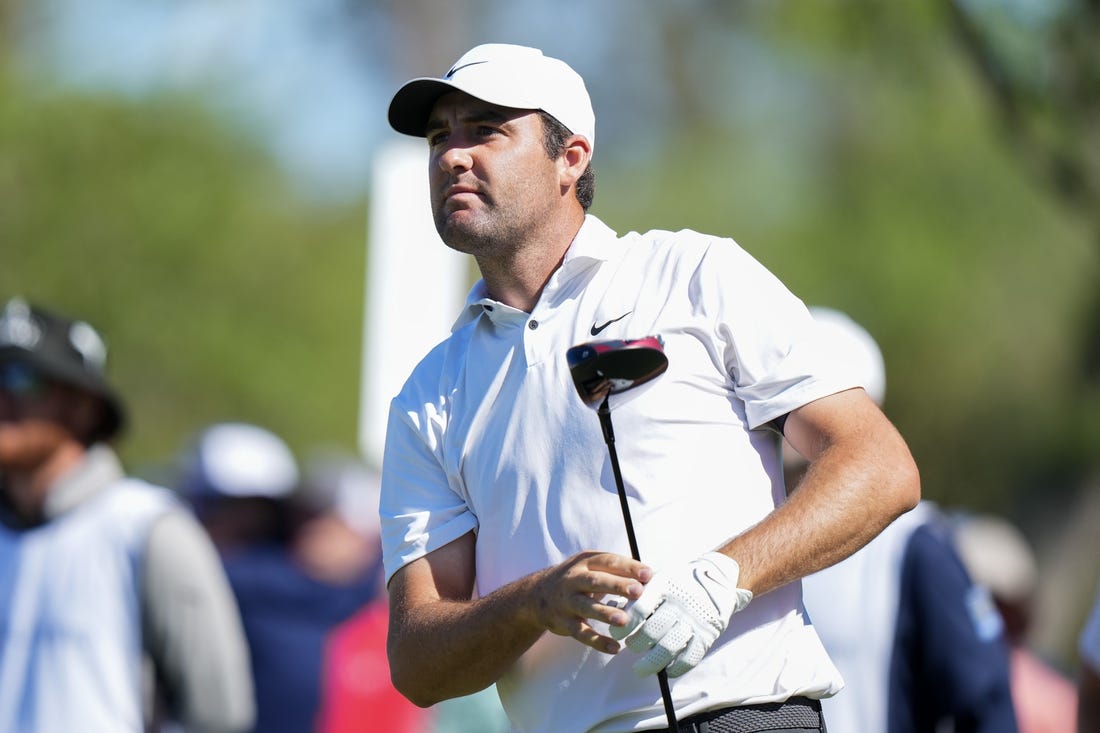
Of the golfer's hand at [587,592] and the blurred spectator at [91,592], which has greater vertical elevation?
the golfer's hand at [587,592]

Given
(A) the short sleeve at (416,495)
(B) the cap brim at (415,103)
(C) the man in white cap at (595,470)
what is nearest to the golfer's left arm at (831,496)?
(C) the man in white cap at (595,470)

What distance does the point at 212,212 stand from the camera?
69.9 feet

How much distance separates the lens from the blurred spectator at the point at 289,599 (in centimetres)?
845

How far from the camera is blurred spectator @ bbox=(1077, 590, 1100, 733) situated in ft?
17.0

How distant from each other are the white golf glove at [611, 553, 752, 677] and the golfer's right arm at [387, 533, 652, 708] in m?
0.03

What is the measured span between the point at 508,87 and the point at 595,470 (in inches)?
40.0

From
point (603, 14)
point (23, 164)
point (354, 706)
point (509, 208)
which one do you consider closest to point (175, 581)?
point (509, 208)

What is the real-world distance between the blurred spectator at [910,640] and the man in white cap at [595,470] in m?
1.60

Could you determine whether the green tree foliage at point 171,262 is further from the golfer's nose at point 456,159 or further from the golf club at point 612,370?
the golf club at point 612,370

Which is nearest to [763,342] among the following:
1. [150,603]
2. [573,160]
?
[573,160]

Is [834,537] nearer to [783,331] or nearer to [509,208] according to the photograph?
[783,331]

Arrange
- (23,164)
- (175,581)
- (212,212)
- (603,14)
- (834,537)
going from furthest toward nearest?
(603,14) < (212,212) < (23,164) < (175,581) < (834,537)

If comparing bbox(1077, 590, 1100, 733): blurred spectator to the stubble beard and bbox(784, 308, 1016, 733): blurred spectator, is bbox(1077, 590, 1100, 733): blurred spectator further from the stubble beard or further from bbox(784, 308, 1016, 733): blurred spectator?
the stubble beard

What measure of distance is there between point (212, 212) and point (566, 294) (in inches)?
700
